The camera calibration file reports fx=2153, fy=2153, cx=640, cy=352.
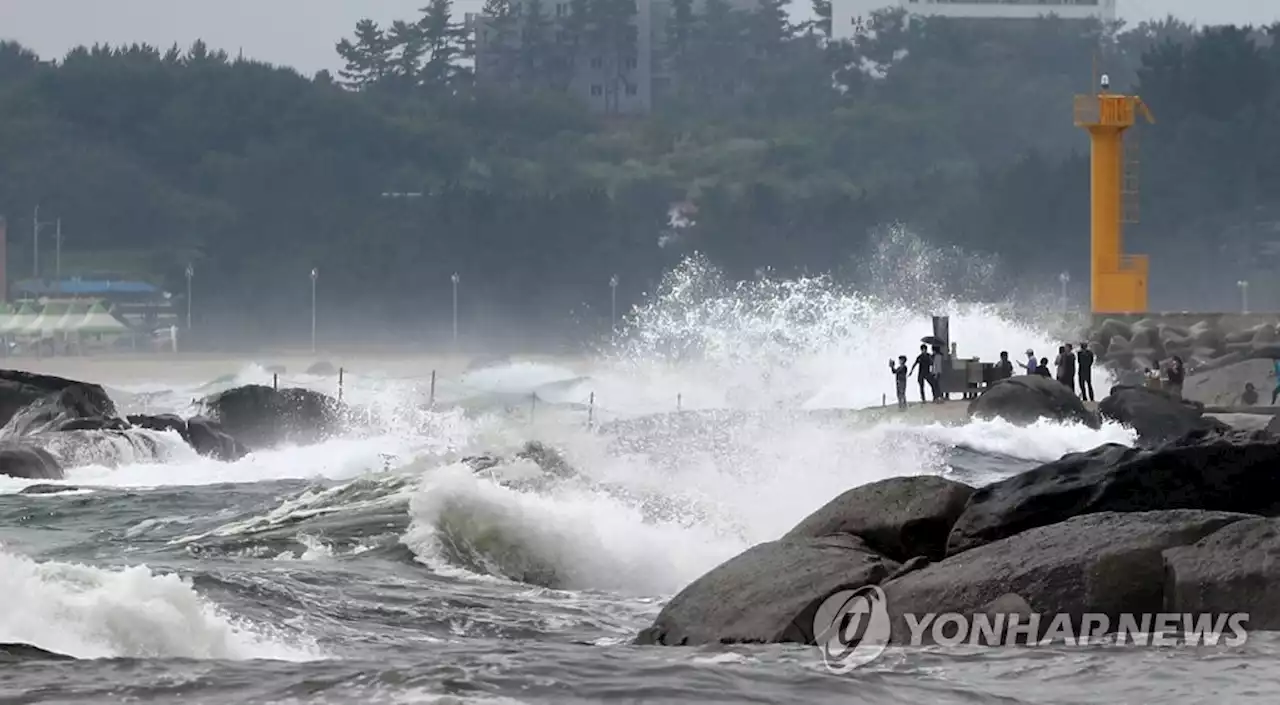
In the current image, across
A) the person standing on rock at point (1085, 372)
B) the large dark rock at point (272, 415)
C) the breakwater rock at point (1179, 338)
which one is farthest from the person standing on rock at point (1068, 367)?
the large dark rock at point (272, 415)

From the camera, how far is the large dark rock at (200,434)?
2206 centimetres

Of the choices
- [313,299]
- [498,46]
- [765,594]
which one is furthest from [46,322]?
[765,594]

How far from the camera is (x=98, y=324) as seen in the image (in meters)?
69.2

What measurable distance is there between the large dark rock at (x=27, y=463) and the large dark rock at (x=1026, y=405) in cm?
1034

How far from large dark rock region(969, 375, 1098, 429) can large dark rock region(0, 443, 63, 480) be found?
10344 millimetres

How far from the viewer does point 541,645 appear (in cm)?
859

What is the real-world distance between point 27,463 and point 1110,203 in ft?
71.9

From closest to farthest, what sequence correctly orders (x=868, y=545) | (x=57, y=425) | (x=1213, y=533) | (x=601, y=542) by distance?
1. (x=1213, y=533)
2. (x=868, y=545)
3. (x=601, y=542)
4. (x=57, y=425)

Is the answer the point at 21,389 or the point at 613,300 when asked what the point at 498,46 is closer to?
the point at 613,300

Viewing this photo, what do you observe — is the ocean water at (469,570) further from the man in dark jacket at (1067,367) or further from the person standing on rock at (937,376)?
the man in dark jacket at (1067,367)

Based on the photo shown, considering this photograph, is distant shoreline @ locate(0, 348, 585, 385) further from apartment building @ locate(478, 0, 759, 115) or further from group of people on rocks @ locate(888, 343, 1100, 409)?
group of people on rocks @ locate(888, 343, 1100, 409)

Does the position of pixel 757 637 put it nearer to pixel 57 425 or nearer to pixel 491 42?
pixel 57 425

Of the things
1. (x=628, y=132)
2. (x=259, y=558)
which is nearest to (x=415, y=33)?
(x=628, y=132)

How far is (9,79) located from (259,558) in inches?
3499
